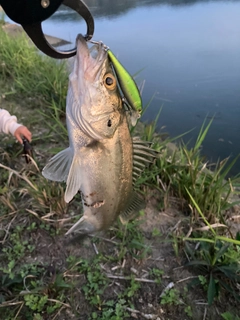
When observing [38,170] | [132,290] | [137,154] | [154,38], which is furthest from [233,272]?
[154,38]

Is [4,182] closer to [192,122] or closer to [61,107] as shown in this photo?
[61,107]

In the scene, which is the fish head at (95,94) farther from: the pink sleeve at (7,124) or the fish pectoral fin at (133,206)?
the pink sleeve at (7,124)

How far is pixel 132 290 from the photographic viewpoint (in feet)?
5.15

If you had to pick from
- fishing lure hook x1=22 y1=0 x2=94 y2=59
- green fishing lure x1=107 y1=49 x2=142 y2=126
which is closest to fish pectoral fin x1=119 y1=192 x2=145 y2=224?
green fishing lure x1=107 y1=49 x2=142 y2=126

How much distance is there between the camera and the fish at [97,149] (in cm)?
93

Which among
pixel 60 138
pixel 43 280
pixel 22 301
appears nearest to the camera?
pixel 22 301

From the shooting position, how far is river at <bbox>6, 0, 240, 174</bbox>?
286 cm

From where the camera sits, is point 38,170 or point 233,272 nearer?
point 233,272

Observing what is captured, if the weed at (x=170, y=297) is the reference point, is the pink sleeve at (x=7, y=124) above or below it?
above

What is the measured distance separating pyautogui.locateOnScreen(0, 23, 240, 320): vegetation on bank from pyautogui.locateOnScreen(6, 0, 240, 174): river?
72 centimetres

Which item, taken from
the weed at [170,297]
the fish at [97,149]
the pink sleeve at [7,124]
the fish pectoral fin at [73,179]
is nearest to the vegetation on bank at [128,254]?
the weed at [170,297]

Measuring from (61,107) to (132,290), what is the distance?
1.72 metres

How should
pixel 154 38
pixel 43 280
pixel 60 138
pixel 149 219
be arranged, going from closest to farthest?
pixel 43 280, pixel 149 219, pixel 60 138, pixel 154 38

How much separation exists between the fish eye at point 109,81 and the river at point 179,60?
1785mm
